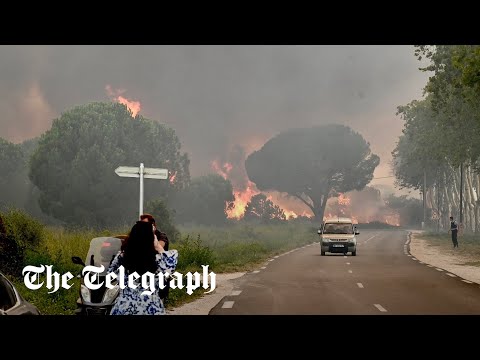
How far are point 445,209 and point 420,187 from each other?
5.02 m

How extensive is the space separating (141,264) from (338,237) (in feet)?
108

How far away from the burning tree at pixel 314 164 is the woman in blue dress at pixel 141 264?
103153mm

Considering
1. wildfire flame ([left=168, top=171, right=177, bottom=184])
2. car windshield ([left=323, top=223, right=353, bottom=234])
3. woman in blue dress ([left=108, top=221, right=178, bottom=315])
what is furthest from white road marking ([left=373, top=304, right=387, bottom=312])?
wildfire flame ([left=168, top=171, right=177, bottom=184])

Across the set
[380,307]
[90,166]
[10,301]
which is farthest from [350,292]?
[90,166]

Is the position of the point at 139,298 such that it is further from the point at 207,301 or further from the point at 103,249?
the point at 207,301

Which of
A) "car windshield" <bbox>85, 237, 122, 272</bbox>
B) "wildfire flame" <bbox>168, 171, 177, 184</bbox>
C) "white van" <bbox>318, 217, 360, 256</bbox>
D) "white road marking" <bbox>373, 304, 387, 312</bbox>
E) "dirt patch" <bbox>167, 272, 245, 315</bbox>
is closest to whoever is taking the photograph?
"car windshield" <bbox>85, 237, 122, 272</bbox>

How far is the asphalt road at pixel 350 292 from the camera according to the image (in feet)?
51.3

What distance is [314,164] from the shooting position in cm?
11444

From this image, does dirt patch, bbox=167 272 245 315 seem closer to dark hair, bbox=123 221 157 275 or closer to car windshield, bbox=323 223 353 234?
dark hair, bbox=123 221 157 275

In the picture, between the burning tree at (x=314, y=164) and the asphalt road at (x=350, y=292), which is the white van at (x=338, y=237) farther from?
the burning tree at (x=314, y=164)

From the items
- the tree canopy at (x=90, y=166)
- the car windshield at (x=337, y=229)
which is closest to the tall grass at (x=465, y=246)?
the car windshield at (x=337, y=229)

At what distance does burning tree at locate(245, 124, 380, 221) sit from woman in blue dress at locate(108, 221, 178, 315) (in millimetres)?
103153

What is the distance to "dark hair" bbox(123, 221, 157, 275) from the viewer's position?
750 cm
